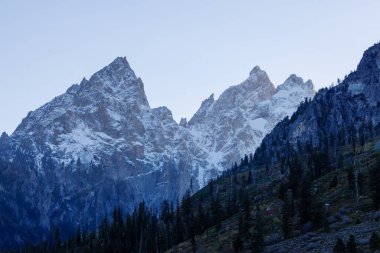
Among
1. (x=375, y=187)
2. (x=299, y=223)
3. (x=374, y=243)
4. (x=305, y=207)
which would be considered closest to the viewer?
(x=374, y=243)

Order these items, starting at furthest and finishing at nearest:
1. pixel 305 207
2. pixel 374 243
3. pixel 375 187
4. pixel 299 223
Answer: pixel 299 223 → pixel 305 207 → pixel 375 187 → pixel 374 243

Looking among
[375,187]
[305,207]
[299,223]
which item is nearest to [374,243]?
[375,187]

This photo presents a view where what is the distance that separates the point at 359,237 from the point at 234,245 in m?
34.4

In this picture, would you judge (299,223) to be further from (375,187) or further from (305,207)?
(375,187)

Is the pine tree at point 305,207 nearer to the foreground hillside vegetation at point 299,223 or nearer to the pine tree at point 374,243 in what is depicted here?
the foreground hillside vegetation at point 299,223

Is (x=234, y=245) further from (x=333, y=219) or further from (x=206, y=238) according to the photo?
(x=206, y=238)

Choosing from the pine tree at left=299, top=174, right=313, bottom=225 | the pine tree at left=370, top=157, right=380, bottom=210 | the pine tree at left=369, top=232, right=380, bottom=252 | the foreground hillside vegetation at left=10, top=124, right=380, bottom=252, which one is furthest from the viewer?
the pine tree at left=299, top=174, right=313, bottom=225

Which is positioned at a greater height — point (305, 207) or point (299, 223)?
point (305, 207)

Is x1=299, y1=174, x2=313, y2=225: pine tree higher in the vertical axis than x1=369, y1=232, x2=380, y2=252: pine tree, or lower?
higher

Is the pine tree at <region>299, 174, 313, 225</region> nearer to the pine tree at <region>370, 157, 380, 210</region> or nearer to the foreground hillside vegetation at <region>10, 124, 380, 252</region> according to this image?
the foreground hillside vegetation at <region>10, 124, 380, 252</region>

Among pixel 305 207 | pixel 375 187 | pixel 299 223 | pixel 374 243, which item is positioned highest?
pixel 375 187

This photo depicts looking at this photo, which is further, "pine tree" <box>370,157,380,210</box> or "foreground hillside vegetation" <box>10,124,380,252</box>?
"pine tree" <box>370,157,380,210</box>

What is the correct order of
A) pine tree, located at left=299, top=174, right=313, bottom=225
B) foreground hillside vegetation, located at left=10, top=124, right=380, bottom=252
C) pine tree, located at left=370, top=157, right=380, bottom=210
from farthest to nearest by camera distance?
1. pine tree, located at left=299, top=174, right=313, bottom=225
2. pine tree, located at left=370, top=157, right=380, bottom=210
3. foreground hillside vegetation, located at left=10, top=124, right=380, bottom=252

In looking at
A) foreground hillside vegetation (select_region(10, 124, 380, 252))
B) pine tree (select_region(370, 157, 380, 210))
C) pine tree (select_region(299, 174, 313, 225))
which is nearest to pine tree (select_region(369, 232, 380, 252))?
foreground hillside vegetation (select_region(10, 124, 380, 252))
